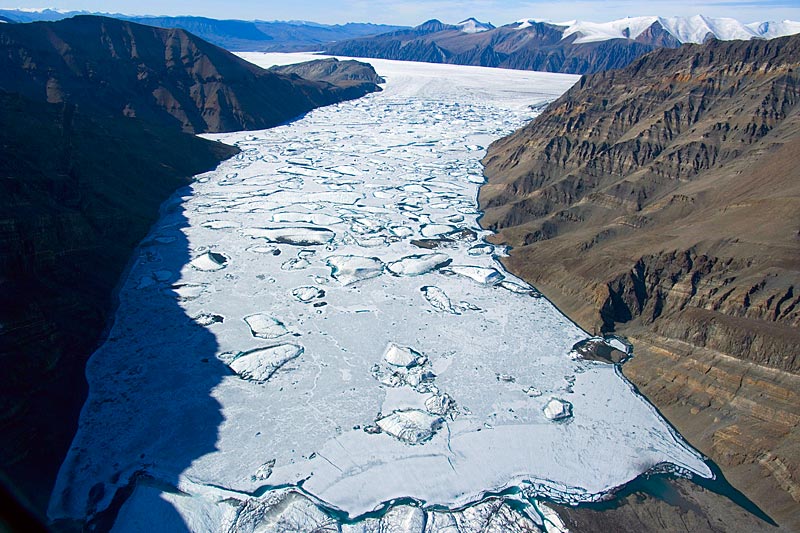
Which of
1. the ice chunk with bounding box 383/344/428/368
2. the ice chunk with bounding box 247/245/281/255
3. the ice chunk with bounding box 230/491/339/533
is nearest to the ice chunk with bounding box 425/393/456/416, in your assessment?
the ice chunk with bounding box 383/344/428/368

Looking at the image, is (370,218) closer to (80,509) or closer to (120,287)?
(120,287)

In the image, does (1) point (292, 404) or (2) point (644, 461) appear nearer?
(2) point (644, 461)

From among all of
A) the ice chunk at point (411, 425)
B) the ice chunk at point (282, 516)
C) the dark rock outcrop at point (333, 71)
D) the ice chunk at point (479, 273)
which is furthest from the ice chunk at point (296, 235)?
the dark rock outcrop at point (333, 71)

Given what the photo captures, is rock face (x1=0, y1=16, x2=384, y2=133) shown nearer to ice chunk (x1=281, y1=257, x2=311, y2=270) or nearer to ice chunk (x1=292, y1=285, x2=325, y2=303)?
ice chunk (x1=281, y1=257, x2=311, y2=270)

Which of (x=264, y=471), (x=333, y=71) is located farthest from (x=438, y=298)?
(x=333, y=71)

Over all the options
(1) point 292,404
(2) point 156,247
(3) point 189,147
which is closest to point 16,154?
(2) point 156,247
